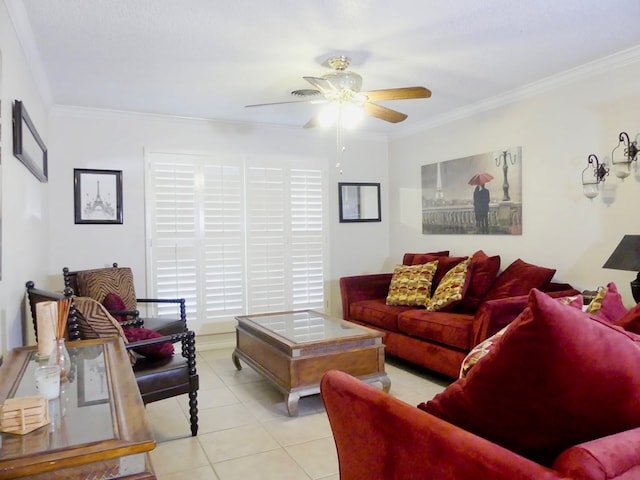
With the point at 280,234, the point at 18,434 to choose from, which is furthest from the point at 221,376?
the point at 18,434

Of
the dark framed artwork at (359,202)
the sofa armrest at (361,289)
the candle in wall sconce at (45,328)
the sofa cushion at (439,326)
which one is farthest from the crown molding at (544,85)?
the candle in wall sconce at (45,328)

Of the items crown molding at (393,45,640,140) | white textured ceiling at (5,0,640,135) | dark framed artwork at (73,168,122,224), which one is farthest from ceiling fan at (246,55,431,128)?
dark framed artwork at (73,168,122,224)

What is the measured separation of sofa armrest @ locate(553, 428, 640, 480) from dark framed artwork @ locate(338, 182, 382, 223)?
4610 mm

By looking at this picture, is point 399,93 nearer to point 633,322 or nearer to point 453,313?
point 453,313

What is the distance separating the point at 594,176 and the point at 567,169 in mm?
247

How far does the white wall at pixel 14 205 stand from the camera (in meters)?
2.13

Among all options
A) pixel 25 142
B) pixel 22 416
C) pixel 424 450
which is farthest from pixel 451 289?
pixel 22 416

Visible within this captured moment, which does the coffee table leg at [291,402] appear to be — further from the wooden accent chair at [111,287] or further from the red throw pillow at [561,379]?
the red throw pillow at [561,379]

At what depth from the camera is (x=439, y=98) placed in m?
4.22

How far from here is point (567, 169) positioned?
3621 mm

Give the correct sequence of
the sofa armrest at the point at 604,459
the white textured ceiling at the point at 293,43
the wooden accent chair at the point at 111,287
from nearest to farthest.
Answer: the sofa armrest at the point at 604,459
the white textured ceiling at the point at 293,43
the wooden accent chair at the point at 111,287

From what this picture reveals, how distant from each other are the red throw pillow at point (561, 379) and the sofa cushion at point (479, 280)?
2921mm

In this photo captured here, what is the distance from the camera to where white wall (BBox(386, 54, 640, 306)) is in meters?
3.23

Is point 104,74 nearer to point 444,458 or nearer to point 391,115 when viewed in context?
point 391,115
